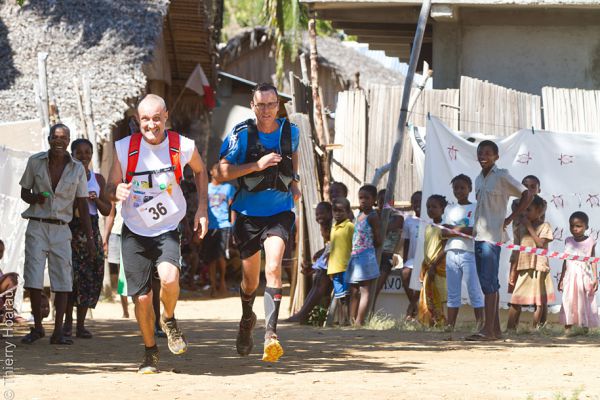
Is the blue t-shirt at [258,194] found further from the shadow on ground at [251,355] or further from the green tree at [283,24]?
the green tree at [283,24]

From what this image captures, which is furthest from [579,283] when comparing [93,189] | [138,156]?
[138,156]

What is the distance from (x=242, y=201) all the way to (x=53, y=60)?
11042mm

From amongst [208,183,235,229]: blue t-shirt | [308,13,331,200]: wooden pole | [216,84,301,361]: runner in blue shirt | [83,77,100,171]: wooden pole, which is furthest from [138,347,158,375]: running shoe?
[208,183,235,229]: blue t-shirt

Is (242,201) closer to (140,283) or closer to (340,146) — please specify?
(140,283)

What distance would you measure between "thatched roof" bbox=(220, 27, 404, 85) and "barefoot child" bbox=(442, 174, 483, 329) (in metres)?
21.1

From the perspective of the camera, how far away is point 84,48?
19.1 metres

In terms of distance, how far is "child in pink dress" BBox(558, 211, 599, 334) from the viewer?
12156 millimetres

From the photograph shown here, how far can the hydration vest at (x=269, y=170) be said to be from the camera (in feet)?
28.6

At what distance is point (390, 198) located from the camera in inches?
504

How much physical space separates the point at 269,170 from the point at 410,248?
5070 mm

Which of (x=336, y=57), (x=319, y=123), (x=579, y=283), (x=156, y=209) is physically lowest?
(x=579, y=283)

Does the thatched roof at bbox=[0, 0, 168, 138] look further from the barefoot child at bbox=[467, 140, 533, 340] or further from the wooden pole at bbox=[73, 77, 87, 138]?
the barefoot child at bbox=[467, 140, 533, 340]

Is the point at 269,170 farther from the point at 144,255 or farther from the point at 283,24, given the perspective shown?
the point at 283,24

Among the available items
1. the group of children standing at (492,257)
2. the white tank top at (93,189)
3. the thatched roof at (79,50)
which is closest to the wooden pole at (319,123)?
the group of children standing at (492,257)
